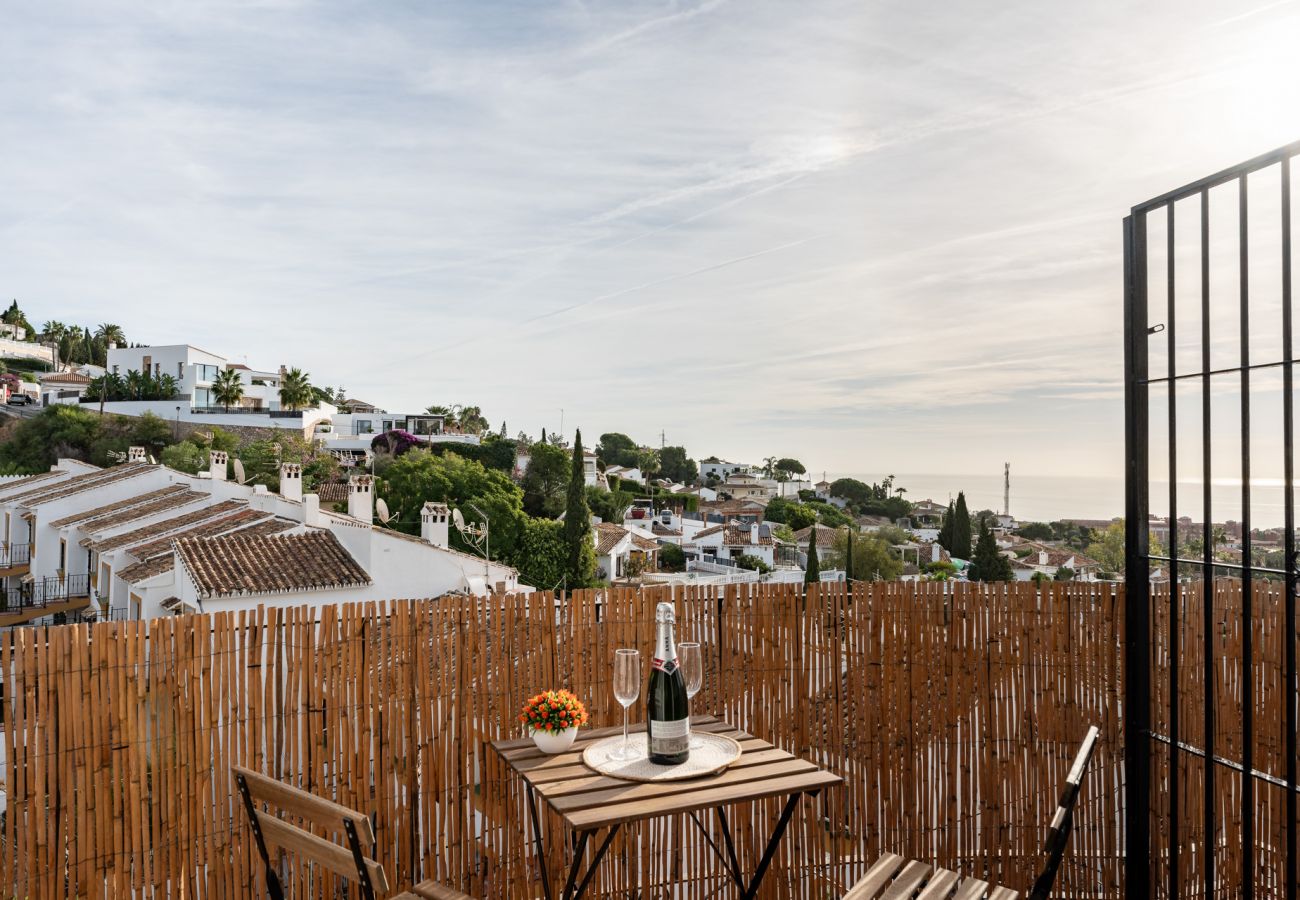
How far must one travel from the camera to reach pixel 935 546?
147 ft

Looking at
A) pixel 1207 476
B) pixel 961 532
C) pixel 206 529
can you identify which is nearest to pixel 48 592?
pixel 206 529

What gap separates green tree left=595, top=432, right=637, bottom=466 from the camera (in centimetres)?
8456

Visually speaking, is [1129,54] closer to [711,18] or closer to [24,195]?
[711,18]

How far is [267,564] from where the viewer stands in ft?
46.8

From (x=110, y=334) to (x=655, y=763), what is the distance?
93285 millimetres

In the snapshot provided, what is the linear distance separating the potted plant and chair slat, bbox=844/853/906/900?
1.07 meters

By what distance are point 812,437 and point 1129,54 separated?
43.7 meters

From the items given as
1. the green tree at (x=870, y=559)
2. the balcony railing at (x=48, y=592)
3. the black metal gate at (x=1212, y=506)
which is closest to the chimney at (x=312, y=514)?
the balcony railing at (x=48, y=592)

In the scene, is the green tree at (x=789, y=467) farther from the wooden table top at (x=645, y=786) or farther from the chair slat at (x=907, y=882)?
the wooden table top at (x=645, y=786)

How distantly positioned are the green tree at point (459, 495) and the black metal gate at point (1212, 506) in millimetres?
32330

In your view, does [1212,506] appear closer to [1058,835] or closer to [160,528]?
[1058,835]

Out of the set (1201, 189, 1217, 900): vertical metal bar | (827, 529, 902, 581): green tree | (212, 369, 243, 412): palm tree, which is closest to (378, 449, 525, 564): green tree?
(827, 529, 902, 581): green tree

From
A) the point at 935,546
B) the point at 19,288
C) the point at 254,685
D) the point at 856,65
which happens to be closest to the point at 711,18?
the point at 856,65

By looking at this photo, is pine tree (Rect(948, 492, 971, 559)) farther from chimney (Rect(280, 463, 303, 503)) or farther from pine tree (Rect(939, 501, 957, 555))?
chimney (Rect(280, 463, 303, 503))
